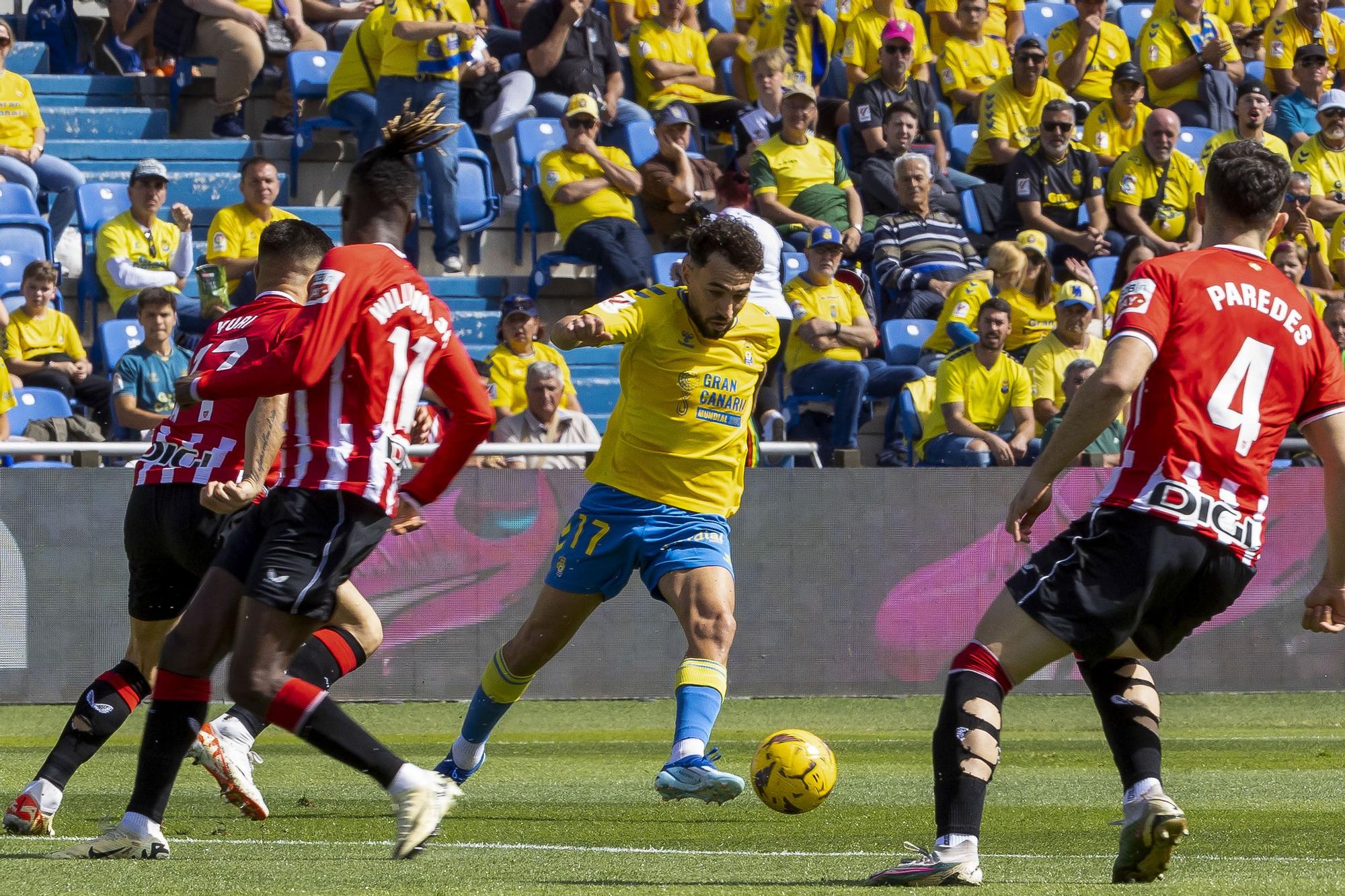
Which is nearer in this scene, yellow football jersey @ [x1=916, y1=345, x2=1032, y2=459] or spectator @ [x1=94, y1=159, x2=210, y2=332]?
yellow football jersey @ [x1=916, y1=345, x2=1032, y2=459]

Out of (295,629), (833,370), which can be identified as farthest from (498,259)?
(295,629)

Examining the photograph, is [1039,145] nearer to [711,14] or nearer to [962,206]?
[962,206]

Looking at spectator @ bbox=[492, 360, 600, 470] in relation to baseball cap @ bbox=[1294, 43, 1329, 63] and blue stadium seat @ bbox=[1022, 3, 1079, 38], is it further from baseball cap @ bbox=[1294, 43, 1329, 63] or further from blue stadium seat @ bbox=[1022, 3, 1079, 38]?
baseball cap @ bbox=[1294, 43, 1329, 63]

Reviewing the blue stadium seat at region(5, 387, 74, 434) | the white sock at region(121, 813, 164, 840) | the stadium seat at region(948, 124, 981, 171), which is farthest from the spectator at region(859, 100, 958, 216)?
the white sock at region(121, 813, 164, 840)

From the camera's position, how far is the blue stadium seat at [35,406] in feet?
40.4

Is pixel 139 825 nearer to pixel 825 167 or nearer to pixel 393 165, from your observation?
pixel 393 165

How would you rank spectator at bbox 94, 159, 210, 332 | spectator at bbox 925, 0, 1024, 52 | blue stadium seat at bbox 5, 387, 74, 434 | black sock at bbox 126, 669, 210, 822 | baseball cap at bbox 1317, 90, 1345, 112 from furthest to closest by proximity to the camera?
spectator at bbox 925, 0, 1024, 52 < baseball cap at bbox 1317, 90, 1345, 112 < spectator at bbox 94, 159, 210, 332 < blue stadium seat at bbox 5, 387, 74, 434 < black sock at bbox 126, 669, 210, 822

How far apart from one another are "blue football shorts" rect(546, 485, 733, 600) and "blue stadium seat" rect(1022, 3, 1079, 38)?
13816mm

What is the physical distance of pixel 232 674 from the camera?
17.6 ft

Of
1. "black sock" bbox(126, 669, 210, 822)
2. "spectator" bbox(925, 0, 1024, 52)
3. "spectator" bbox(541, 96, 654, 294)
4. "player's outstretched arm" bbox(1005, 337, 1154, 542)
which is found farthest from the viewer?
"spectator" bbox(925, 0, 1024, 52)

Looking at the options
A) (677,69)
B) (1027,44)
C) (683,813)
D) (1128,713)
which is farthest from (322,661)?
(1027,44)

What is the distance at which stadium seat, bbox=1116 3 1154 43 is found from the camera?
19781mm

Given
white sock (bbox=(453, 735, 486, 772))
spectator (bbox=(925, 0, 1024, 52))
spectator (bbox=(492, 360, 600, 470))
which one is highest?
spectator (bbox=(925, 0, 1024, 52))

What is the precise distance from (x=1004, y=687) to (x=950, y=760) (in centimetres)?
26
